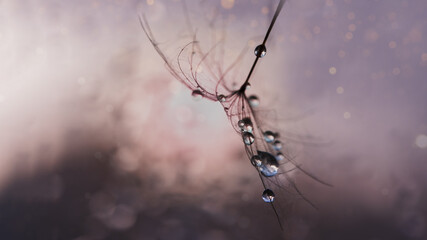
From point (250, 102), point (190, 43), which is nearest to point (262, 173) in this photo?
point (250, 102)

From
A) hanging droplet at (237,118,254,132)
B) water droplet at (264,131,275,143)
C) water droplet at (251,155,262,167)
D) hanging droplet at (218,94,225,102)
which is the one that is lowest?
water droplet at (251,155,262,167)

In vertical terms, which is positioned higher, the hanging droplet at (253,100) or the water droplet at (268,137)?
the hanging droplet at (253,100)

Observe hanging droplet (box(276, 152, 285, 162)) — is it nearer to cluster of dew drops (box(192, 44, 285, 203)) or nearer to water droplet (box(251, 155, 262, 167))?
cluster of dew drops (box(192, 44, 285, 203))

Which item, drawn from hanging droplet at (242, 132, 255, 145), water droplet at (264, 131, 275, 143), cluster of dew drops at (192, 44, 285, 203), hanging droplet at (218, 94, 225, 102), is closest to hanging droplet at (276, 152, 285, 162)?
cluster of dew drops at (192, 44, 285, 203)

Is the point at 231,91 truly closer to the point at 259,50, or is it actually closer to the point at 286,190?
the point at 259,50

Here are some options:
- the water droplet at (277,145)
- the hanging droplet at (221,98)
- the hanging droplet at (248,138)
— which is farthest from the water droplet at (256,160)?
the hanging droplet at (221,98)

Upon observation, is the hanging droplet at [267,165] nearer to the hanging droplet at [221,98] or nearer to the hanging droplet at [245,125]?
the hanging droplet at [245,125]

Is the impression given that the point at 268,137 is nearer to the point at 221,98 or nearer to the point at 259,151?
the point at 259,151
